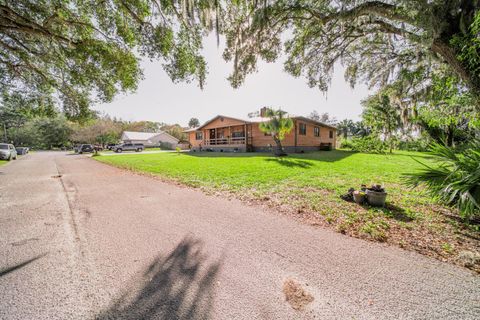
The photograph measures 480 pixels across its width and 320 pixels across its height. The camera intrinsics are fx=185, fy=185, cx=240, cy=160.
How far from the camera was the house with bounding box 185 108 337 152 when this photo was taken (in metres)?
20.5

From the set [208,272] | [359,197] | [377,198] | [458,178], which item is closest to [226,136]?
[359,197]

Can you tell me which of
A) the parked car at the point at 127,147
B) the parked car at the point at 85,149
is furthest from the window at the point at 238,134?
the parked car at the point at 85,149

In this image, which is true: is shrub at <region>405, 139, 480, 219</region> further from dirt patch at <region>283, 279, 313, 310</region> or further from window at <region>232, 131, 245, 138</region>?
window at <region>232, 131, 245, 138</region>

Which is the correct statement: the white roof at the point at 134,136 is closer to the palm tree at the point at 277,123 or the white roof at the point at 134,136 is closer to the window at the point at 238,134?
the window at the point at 238,134

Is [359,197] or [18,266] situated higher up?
[359,197]

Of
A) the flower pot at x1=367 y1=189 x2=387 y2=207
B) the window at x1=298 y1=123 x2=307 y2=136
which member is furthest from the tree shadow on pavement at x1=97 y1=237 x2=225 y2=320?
the window at x1=298 y1=123 x2=307 y2=136

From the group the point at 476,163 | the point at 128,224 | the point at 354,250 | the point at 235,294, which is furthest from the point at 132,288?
the point at 476,163

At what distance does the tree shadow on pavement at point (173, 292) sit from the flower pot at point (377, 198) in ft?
13.7

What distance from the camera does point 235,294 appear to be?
1956mm

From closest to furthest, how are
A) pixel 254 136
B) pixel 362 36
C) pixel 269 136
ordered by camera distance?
pixel 362 36, pixel 269 136, pixel 254 136

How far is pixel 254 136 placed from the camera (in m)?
22.1

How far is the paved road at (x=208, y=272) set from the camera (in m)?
1.76

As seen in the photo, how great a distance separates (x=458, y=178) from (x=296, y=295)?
3943 mm

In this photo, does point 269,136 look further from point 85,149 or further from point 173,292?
point 85,149
